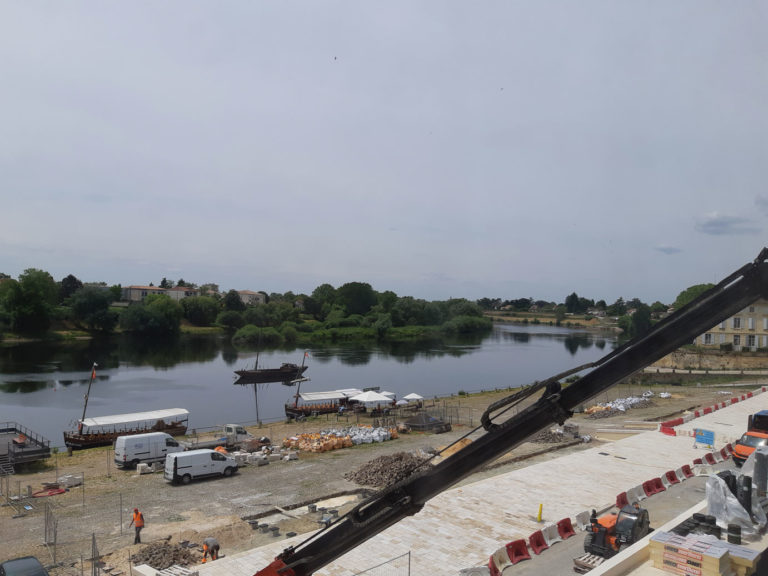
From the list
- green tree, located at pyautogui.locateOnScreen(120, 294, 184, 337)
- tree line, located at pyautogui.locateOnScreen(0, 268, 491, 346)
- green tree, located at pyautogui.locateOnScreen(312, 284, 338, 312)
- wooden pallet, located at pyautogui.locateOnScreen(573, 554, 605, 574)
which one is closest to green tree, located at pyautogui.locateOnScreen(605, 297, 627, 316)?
tree line, located at pyautogui.locateOnScreen(0, 268, 491, 346)

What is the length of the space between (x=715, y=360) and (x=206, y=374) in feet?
216

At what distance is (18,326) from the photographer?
323 feet

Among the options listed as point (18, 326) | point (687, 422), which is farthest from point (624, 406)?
point (18, 326)

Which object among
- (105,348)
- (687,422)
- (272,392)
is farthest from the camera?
(105,348)

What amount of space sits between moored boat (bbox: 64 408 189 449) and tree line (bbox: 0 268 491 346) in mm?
49279

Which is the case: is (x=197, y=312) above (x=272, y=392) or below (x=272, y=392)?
above

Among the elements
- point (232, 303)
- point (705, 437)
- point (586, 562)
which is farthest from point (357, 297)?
point (586, 562)

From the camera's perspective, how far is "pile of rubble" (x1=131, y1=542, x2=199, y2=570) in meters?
15.2

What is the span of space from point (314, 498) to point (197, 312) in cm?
11626

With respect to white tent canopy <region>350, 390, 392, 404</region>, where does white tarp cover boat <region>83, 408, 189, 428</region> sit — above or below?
below

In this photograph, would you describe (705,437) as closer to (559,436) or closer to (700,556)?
(559,436)

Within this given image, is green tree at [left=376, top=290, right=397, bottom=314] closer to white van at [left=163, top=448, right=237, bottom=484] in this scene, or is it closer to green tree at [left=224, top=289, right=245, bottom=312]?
green tree at [left=224, top=289, right=245, bottom=312]

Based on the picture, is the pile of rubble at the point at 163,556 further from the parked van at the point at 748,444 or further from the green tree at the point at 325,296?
the green tree at the point at 325,296

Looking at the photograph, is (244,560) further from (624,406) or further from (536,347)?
(536,347)
